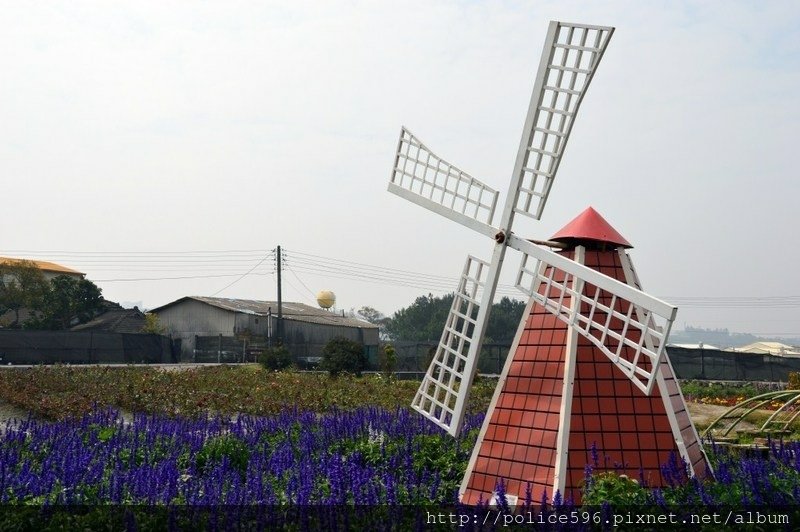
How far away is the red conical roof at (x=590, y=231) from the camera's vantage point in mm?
8375

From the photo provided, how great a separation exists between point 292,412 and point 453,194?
6.37 meters

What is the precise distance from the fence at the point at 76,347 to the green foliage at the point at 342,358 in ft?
35.0

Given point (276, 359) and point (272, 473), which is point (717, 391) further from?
point (272, 473)

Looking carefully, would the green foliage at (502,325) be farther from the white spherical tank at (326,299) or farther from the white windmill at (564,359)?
the white windmill at (564,359)

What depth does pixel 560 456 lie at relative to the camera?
7562mm

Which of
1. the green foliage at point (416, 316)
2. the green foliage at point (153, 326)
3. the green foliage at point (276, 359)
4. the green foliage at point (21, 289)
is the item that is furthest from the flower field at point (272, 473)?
the green foliage at point (416, 316)

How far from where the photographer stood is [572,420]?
25.4ft

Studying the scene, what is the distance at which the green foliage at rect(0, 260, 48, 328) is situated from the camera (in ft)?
155

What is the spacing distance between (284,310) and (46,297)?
1340cm

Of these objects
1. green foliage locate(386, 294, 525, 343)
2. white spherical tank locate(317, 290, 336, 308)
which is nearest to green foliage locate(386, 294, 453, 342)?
green foliage locate(386, 294, 525, 343)

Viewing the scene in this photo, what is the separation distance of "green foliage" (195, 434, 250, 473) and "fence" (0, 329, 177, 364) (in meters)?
23.9

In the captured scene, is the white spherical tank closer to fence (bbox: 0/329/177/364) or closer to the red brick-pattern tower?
fence (bbox: 0/329/177/364)

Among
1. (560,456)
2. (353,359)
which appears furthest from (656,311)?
(353,359)

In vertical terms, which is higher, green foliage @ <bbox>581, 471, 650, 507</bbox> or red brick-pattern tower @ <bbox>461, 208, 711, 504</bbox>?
red brick-pattern tower @ <bbox>461, 208, 711, 504</bbox>
